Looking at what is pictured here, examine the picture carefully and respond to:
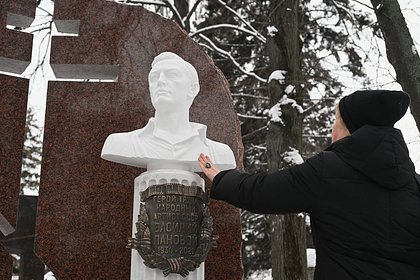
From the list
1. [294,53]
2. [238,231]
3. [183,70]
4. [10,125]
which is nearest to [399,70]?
[294,53]

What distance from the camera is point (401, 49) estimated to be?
6.62 metres

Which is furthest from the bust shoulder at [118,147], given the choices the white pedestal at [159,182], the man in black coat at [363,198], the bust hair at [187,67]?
the man in black coat at [363,198]

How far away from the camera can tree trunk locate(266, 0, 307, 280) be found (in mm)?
7648

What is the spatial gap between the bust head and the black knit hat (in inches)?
74.5

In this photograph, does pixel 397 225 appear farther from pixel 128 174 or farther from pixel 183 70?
pixel 128 174

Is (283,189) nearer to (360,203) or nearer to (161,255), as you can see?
(360,203)

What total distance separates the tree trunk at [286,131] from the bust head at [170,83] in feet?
11.5

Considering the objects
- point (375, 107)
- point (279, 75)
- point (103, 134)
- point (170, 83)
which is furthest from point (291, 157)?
point (375, 107)

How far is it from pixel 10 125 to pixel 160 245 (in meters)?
2.49

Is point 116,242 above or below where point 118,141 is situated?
below

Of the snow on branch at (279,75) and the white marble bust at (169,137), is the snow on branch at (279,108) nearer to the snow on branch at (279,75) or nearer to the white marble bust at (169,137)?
the snow on branch at (279,75)

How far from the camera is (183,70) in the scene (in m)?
4.62

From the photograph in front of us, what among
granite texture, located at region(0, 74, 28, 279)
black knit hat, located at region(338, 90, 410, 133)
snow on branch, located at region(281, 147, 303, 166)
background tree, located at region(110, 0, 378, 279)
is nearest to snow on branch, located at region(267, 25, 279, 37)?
background tree, located at region(110, 0, 378, 279)

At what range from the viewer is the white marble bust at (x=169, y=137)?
175 inches
